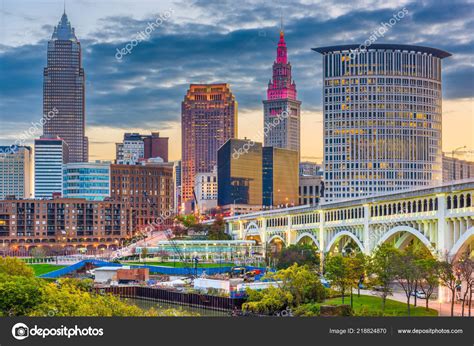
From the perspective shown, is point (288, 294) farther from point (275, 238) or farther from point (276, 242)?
point (276, 242)

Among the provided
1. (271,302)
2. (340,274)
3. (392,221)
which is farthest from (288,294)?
(392,221)

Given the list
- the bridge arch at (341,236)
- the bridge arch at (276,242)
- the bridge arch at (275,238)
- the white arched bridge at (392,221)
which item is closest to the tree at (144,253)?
the bridge arch at (276,242)

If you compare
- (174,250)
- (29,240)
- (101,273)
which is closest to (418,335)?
(101,273)

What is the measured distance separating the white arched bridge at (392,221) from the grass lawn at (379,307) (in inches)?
305

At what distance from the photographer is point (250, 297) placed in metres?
68.3

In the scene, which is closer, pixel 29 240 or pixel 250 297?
pixel 250 297

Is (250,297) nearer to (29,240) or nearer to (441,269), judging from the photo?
(441,269)

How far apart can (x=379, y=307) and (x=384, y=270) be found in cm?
531

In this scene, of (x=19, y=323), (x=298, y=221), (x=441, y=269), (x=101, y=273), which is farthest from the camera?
(x=298, y=221)

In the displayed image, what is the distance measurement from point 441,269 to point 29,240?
14719cm

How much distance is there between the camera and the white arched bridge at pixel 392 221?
7206 centimetres

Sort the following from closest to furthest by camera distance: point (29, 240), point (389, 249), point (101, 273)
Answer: point (389, 249) < point (101, 273) < point (29, 240)

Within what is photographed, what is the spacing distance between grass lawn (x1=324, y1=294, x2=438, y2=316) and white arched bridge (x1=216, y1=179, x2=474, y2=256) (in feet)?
25.4

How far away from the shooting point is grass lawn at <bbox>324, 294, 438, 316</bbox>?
57600 mm
